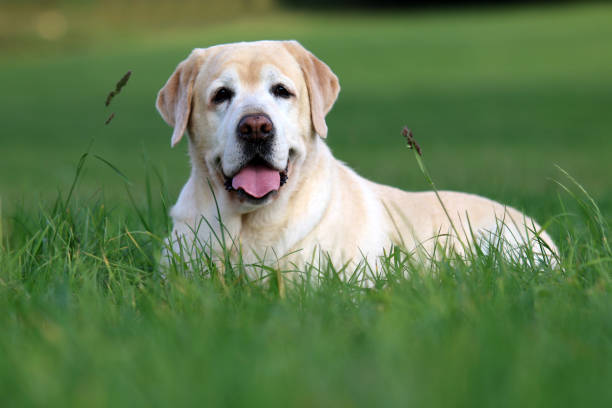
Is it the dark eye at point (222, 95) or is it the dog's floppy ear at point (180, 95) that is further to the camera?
the dog's floppy ear at point (180, 95)

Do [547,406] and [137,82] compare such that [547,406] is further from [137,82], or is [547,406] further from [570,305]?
[137,82]

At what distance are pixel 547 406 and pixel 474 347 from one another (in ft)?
1.18

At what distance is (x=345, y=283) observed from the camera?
319 cm

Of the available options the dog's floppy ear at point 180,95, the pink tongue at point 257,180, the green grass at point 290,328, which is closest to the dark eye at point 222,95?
the dog's floppy ear at point 180,95

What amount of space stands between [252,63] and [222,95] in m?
0.24

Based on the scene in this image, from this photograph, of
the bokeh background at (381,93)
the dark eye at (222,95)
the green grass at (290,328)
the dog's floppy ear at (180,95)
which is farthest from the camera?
the bokeh background at (381,93)

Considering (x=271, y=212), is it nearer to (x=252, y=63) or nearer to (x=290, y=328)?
(x=252, y=63)

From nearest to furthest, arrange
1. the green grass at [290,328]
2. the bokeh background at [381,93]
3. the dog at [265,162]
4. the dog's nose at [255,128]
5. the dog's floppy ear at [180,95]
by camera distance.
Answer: the green grass at [290,328] < the dog's nose at [255,128] < the dog at [265,162] < the dog's floppy ear at [180,95] < the bokeh background at [381,93]

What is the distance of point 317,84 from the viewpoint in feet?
13.7

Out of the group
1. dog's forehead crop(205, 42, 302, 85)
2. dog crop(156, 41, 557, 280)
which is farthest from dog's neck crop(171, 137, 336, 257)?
dog's forehead crop(205, 42, 302, 85)

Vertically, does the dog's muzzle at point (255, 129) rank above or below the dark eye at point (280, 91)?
below

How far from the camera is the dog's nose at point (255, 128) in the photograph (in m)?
3.61

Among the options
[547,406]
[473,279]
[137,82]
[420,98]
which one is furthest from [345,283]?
[137,82]

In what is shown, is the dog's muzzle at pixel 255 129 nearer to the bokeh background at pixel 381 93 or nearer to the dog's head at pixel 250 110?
the dog's head at pixel 250 110
